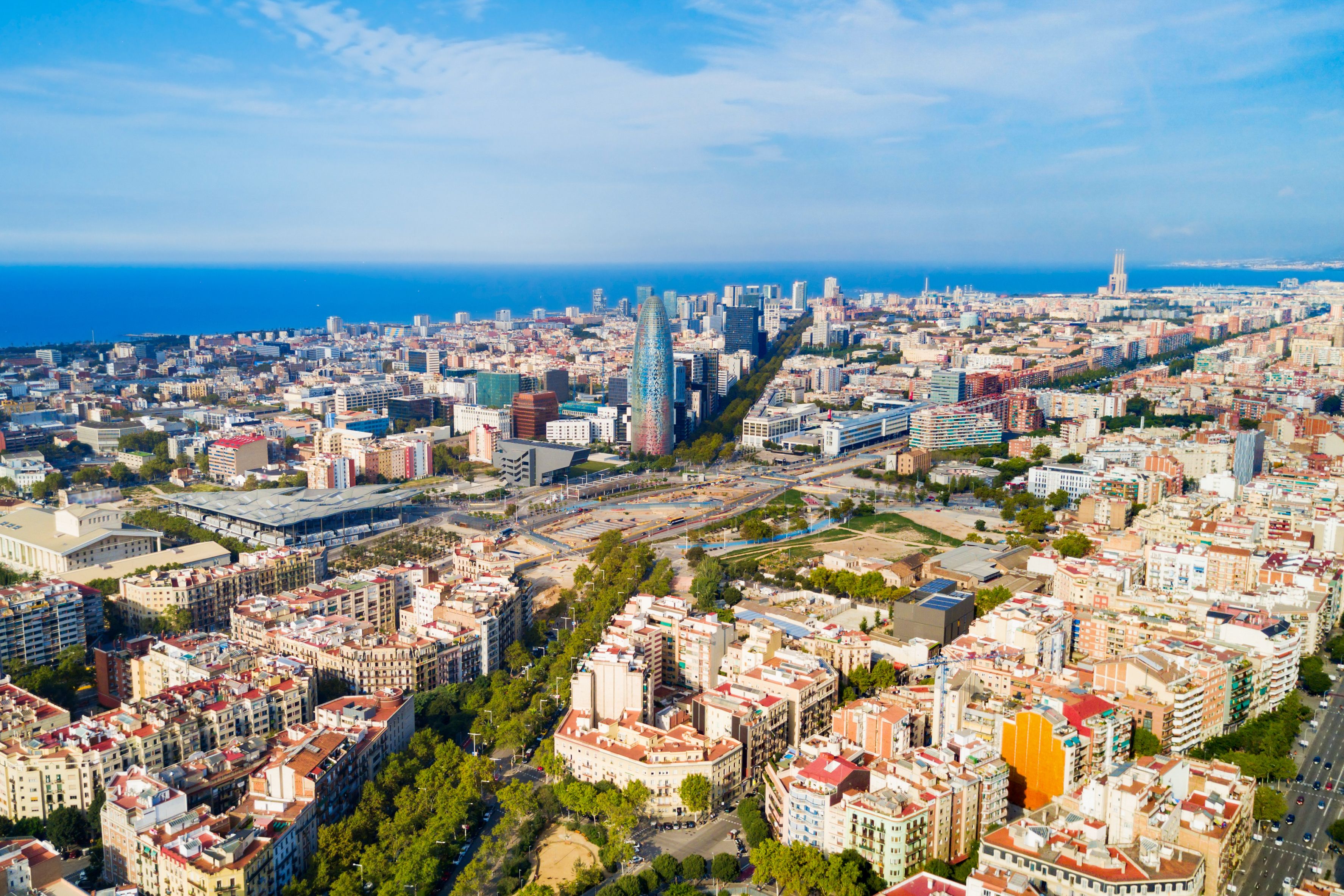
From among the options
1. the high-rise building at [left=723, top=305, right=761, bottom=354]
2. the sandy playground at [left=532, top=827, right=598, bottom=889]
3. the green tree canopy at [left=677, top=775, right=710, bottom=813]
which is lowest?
the sandy playground at [left=532, top=827, right=598, bottom=889]

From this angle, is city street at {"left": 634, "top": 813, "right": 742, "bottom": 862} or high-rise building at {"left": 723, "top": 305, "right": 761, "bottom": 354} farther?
high-rise building at {"left": 723, "top": 305, "right": 761, "bottom": 354}

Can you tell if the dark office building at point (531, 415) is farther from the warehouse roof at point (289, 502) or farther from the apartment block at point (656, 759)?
the apartment block at point (656, 759)

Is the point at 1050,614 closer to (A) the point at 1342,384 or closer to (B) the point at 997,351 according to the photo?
(A) the point at 1342,384

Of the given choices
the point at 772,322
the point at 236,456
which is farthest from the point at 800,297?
the point at 236,456

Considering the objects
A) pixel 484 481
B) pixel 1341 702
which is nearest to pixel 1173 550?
pixel 1341 702

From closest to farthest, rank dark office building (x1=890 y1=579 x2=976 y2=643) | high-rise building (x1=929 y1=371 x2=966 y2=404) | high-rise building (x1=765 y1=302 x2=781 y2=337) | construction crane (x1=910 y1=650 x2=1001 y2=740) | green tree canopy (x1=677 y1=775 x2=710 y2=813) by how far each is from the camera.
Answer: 1. green tree canopy (x1=677 y1=775 x2=710 y2=813)
2. construction crane (x1=910 y1=650 x2=1001 y2=740)
3. dark office building (x1=890 y1=579 x2=976 y2=643)
4. high-rise building (x1=929 y1=371 x2=966 y2=404)
5. high-rise building (x1=765 y1=302 x2=781 y2=337)

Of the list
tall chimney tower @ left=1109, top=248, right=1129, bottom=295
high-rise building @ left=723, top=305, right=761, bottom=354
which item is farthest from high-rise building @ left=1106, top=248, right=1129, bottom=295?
high-rise building @ left=723, top=305, right=761, bottom=354

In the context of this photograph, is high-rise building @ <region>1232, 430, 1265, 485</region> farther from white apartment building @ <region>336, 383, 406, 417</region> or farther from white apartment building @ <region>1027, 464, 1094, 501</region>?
white apartment building @ <region>336, 383, 406, 417</region>

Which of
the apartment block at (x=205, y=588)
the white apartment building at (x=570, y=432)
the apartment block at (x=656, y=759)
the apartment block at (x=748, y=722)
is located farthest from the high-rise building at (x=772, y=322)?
the apartment block at (x=656, y=759)
